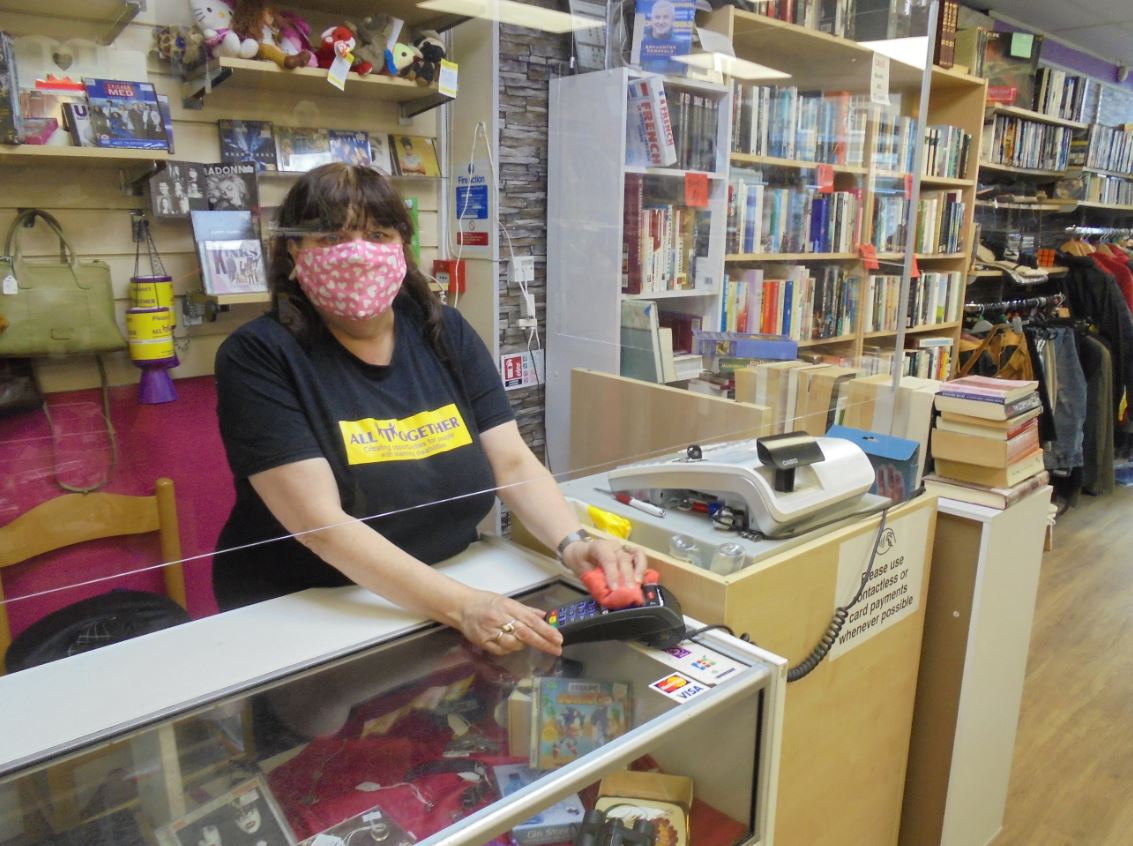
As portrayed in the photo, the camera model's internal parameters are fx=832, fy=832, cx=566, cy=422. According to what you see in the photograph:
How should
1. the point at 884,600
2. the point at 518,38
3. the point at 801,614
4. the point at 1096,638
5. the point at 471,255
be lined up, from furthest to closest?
the point at 1096,638 < the point at 518,38 < the point at 471,255 < the point at 884,600 < the point at 801,614

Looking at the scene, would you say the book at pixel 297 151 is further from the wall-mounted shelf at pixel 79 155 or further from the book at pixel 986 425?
the book at pixel 986 425

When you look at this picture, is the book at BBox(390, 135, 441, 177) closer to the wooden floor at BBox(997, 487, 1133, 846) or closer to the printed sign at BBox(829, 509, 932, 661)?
the printed sign at BBox(829, 509, 932, 661)

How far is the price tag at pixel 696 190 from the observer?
2.49m

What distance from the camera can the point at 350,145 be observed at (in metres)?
1.30

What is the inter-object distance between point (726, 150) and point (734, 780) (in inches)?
79.1

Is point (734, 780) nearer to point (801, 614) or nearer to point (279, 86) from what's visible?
point (801, 614)

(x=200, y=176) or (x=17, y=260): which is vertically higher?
(x=200, y=176)

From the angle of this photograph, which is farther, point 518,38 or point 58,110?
point 518,38

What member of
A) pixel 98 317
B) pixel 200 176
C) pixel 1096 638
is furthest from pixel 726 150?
pixel 1096 638

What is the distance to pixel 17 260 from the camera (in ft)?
3.74

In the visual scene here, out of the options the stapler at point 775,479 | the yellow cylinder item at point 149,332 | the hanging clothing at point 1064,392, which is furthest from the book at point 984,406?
the hanging clothing at point 1064,392

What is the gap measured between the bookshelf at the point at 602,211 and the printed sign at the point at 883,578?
68 centimetres

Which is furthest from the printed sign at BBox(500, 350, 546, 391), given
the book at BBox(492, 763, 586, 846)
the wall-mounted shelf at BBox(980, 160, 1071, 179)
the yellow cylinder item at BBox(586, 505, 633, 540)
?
the wall-mounted shelf at BBox(980, 160, 1071, 179)

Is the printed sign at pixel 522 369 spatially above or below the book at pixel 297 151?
below
